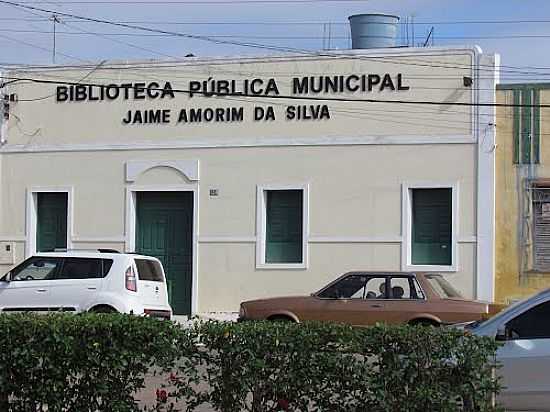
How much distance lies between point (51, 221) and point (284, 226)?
6.16 meters

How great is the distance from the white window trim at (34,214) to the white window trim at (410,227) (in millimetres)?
8315

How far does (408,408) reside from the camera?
813cm

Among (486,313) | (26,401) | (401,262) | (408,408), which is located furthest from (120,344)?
(401,262)

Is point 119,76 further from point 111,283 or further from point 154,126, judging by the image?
point 111,283

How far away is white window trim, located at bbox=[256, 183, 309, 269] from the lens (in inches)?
969

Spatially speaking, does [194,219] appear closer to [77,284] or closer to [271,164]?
[271,164]

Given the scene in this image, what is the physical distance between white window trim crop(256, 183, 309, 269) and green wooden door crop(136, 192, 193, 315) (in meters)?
1.82

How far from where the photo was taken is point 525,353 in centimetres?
1023

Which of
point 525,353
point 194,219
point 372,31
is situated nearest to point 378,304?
point 194,219

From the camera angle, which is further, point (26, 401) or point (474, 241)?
point (474, 241)

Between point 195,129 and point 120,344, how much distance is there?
17370mm

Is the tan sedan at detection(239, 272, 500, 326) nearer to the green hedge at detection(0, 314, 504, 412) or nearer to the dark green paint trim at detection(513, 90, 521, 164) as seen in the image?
the dark green paint trim at detection(513, 90, 521, 164)

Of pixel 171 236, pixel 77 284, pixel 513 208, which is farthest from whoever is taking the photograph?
pixel 171 236

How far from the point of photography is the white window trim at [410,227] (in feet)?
77.4
